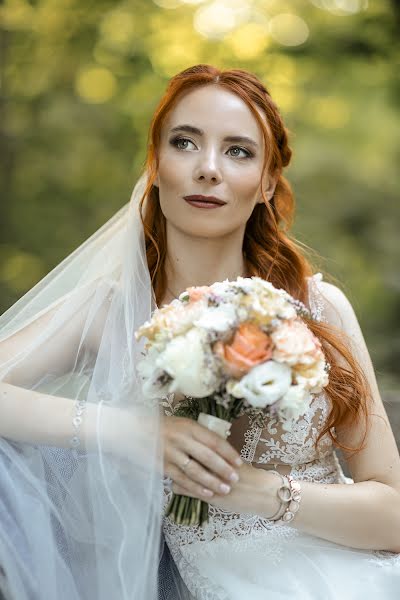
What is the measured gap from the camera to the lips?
2.31 meters

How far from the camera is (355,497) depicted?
6.95 ft

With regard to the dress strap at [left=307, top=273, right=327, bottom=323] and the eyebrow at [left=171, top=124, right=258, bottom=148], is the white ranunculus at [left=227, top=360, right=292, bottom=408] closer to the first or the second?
the dress strap at [left=307, top=273, right=327, bottom=323]

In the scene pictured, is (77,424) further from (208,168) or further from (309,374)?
(208,168)

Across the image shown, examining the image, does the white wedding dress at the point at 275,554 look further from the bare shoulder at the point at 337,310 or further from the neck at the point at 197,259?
the neck at the point at 197,259

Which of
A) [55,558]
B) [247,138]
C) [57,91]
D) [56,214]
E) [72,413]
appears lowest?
[55,558]

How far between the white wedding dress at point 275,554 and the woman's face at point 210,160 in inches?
26.3

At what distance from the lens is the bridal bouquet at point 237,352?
159cm

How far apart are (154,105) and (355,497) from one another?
418 cm

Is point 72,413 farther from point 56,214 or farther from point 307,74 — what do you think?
point 307,74

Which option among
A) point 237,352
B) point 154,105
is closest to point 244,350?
point 237,352

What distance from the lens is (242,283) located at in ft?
5.64

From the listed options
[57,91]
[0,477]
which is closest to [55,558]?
[0,477]

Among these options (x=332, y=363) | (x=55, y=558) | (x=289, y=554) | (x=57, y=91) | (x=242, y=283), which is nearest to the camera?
(x=242, y=283)

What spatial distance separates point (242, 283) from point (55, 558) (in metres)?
0.91
